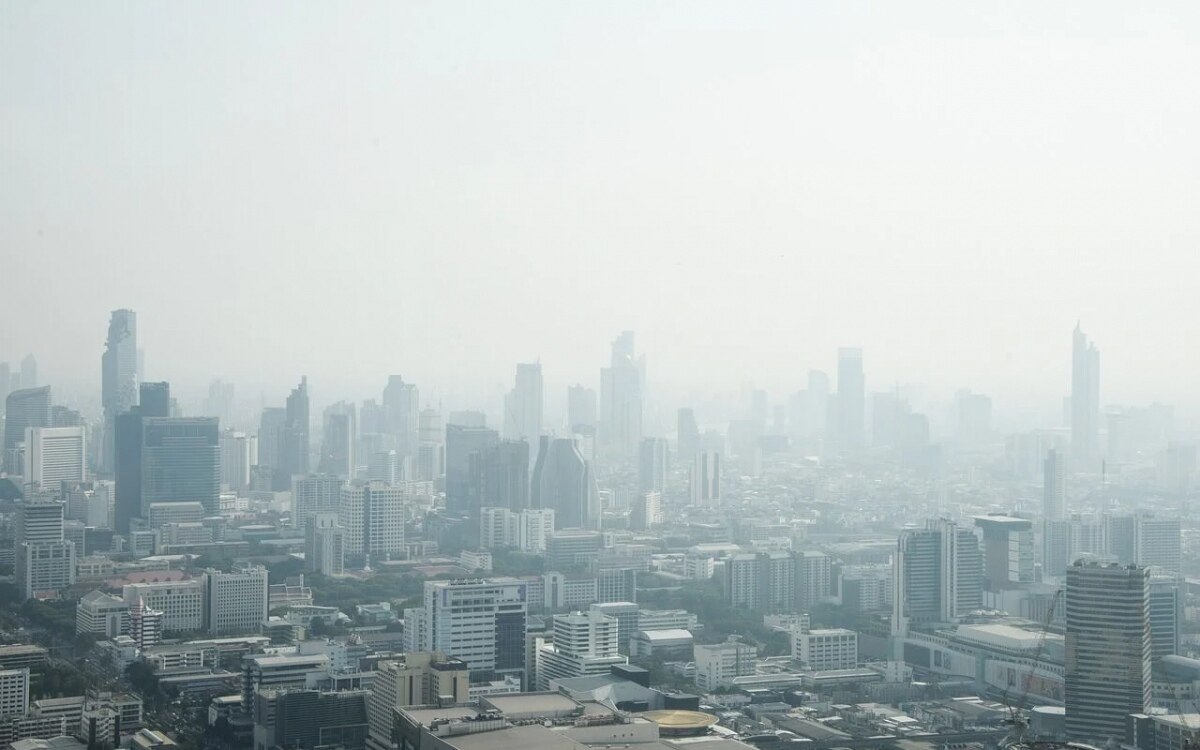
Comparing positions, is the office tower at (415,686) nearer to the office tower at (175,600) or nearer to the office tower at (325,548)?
the office tower at (175,600)

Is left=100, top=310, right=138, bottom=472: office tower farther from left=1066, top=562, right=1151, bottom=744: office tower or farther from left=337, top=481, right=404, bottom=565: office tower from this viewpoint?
left=1066, top=562, right=1151, bottom=744: office tower

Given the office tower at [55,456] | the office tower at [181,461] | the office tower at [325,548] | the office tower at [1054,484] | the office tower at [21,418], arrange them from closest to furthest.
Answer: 1. the office tower at [325,548]
2. the office tower at [21,418]
3. the office tower at [55,456]
4. the office tower at [181,461]
5. the office tower at [1054,484]

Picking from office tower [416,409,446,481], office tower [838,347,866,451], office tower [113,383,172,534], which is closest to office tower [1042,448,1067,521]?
office tower [838,347,866,451]

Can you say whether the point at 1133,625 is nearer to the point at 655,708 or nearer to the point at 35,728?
the point at 655,708

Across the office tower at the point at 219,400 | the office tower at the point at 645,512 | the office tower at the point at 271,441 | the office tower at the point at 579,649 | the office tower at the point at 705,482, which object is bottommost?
the office tower at the point at 579,649

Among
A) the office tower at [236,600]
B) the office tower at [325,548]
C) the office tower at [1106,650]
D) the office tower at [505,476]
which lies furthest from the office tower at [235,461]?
the office tower at [1106,650]

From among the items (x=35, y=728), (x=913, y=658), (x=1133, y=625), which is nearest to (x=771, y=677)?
(x=913, y=658)
